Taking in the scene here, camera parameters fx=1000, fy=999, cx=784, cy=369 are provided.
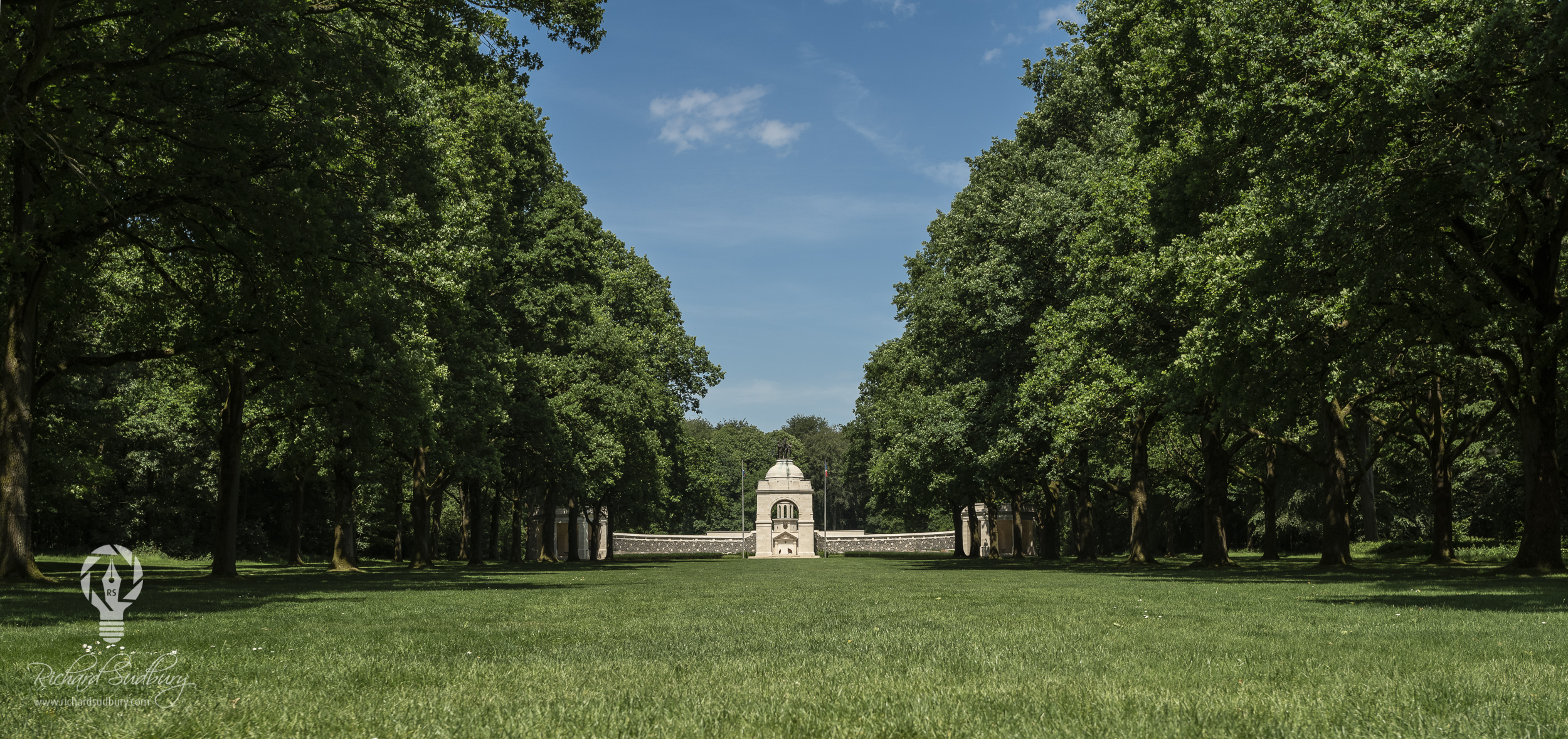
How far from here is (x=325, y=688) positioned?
19.5 feet

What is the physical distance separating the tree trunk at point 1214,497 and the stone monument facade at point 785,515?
171ft

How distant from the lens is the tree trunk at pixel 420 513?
33.0 meters

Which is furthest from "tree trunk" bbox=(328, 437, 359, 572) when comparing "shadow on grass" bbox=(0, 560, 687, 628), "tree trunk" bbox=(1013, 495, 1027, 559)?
"tree trunk" bbox=(1013, 495, 1027, 559)

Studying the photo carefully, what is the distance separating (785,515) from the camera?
281ft

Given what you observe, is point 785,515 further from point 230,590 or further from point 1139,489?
point 230,590

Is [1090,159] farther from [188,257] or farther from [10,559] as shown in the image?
[10,559]

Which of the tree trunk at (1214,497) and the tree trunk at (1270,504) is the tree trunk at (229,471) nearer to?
the tree trunk at (1214,497)

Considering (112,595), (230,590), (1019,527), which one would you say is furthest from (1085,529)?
(112,595)

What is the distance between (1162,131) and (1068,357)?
6.54 meters

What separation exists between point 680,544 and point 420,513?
54536mm

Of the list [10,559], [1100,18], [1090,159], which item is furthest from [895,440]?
[10,559]

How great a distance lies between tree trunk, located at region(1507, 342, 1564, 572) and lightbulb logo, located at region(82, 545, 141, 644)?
933 inches

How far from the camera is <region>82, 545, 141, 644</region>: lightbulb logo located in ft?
26.4

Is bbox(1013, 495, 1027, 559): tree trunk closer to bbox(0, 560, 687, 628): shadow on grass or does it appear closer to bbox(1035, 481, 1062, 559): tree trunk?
bbox(1035, 481, 1062, 559): tree trunk
